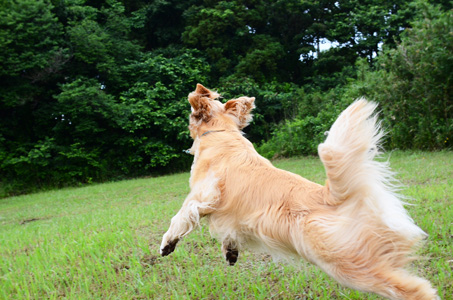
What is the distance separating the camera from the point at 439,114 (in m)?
13.3

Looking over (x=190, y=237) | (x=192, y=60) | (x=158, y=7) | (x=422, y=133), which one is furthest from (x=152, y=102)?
(x=190, y=237)

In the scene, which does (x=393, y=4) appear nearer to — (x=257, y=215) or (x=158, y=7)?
(x=158, y=7)

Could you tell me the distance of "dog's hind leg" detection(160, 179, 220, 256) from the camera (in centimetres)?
319

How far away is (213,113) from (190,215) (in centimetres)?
112

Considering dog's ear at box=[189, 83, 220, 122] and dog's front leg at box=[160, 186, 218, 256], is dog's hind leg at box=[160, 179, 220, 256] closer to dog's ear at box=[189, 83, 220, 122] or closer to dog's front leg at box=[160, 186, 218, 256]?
dog's front leg at box=[160, 186, 218, 256]

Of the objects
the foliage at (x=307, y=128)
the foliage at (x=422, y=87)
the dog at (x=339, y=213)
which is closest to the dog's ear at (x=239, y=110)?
the dog at (x=339, y=213)

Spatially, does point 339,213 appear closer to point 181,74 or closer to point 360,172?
point 360,172

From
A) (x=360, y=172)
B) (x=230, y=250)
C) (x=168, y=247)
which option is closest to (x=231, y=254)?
(x=230, y=250)

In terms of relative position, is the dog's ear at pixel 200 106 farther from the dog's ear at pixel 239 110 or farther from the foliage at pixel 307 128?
the foliage at pixel 307 128

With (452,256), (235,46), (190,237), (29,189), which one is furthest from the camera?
(235,46)

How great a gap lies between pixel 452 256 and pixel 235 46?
73.0 ft

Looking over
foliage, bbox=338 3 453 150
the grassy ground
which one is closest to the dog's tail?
the grassy ground

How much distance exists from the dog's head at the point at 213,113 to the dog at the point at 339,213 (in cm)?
68

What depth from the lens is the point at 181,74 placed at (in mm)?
21859
